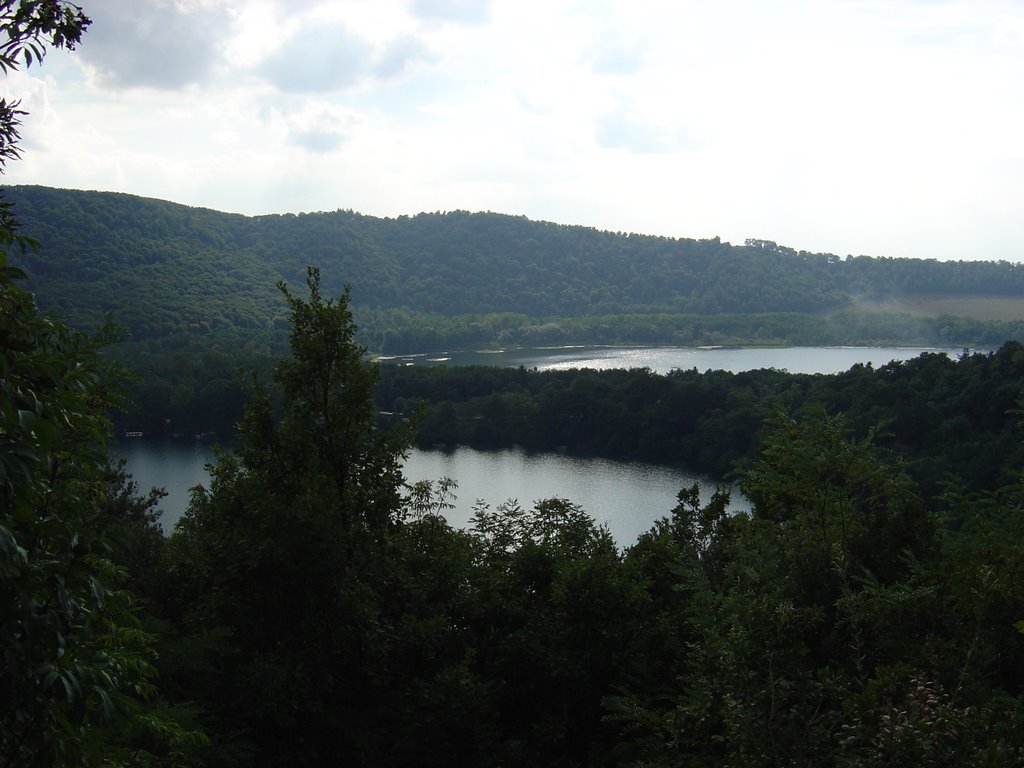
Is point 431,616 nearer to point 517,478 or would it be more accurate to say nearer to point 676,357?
point 517,478

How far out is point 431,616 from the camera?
8.23m

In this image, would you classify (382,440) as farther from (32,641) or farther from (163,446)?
(163,446)

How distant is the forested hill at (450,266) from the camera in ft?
254

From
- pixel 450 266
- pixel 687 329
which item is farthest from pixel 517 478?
pixel 450 266

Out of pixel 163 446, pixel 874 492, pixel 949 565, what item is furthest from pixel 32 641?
pixel 163 446

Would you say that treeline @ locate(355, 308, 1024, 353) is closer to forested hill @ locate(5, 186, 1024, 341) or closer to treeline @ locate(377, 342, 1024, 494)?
forested hill @ locate(5, 186, 1024, 341)

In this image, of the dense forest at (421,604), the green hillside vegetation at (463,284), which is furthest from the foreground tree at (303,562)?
the green hillside vegetation at (463,284)

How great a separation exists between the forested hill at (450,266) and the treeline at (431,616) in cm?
6609

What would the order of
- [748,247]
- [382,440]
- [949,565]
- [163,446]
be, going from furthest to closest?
[748,247], [163,446], [382,440], [949,565]

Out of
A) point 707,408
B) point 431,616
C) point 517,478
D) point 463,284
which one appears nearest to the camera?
point 431,616

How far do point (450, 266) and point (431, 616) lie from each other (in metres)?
101

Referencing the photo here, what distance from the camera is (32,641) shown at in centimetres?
267

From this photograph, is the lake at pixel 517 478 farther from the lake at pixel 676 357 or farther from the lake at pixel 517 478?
the lake at pixel 676 357

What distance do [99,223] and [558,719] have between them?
3240 inches
